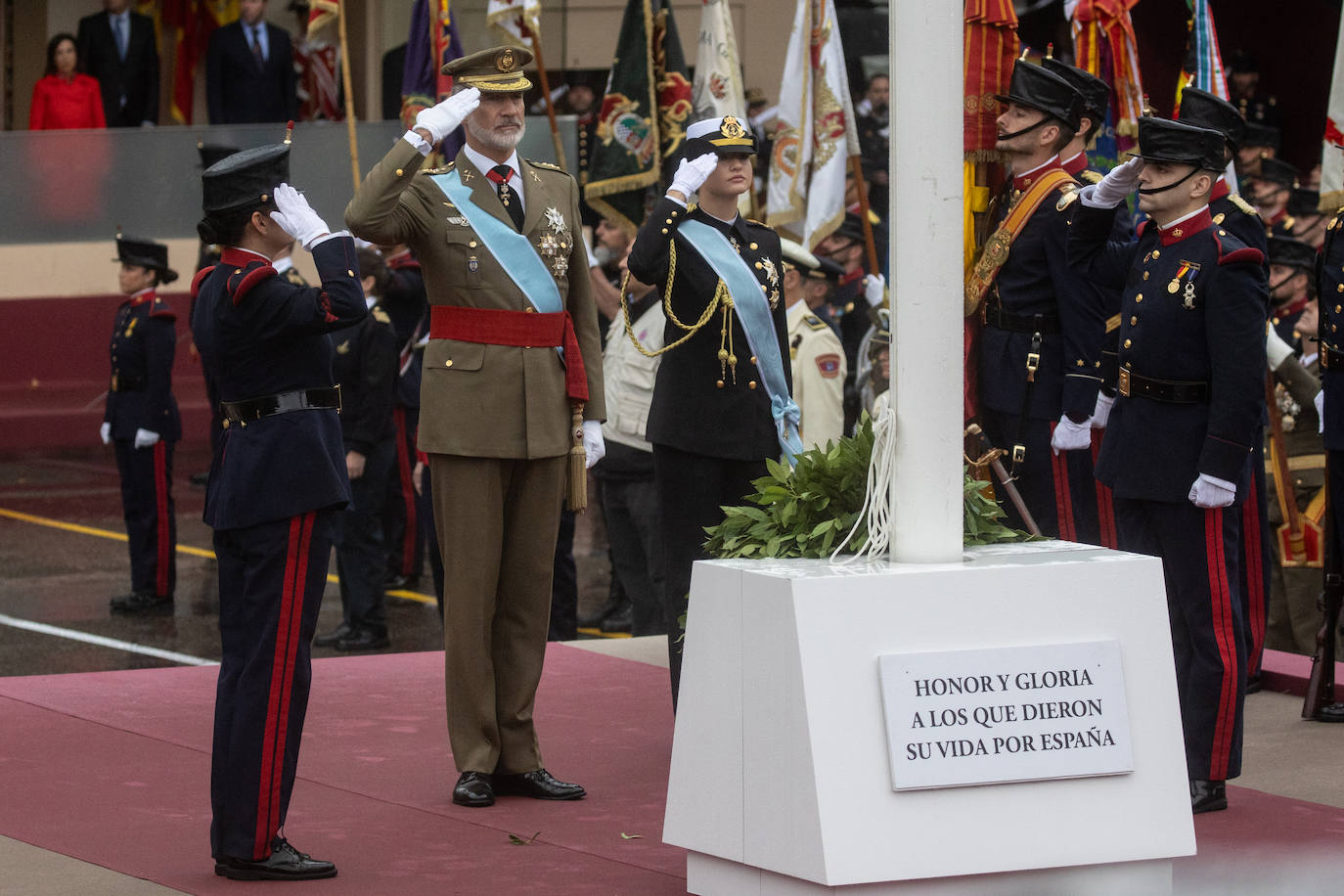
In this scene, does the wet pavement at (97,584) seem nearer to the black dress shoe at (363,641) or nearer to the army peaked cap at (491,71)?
the black dress shoe at (363,641)

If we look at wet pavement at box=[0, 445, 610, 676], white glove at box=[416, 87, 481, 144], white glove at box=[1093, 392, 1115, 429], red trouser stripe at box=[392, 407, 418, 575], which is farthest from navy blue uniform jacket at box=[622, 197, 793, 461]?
red trouser stripe at box=[392, 407, 418, 575]

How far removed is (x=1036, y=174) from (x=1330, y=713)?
85.3 inches

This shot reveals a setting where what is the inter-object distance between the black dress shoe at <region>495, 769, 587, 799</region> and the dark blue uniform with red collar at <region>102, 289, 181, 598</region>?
5496 mm

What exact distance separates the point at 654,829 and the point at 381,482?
4.90 m

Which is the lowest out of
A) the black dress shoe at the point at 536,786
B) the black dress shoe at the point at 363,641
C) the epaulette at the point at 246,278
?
the black dress shoe at the point at 363,641

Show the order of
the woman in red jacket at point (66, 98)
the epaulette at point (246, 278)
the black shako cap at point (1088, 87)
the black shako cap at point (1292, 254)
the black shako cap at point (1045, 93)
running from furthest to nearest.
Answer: the woman in red jacket at point (66, 98) < the black shako cap at point (1292, 254) < the black shako cap at point (1088, 87) < the black shako cap at point (1045, 93) < the epaulette at point (246, 278)

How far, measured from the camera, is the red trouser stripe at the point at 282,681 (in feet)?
16.4

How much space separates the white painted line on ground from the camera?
30.7 ft

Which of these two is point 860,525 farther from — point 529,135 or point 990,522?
point 529,135

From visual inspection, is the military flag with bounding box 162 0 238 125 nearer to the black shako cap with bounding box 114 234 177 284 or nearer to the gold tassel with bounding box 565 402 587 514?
the black shako cap with bounding box 114 234 177 284

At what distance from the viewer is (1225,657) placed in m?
5.80

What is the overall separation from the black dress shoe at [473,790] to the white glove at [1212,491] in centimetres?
219

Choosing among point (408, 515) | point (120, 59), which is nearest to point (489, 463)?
point (408, 515)

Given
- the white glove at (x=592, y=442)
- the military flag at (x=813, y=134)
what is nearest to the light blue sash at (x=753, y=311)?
the white glove at (x=592, y=442)
